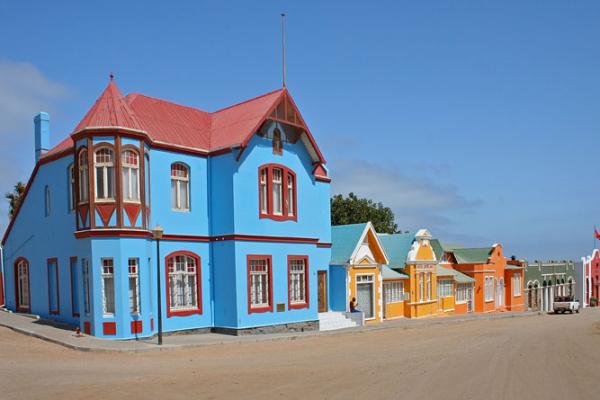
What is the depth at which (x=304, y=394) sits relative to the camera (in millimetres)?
11211

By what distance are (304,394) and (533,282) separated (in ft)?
164

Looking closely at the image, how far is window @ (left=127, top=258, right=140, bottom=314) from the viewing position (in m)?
19.6

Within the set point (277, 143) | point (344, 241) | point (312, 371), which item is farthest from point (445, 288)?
point (312, 371)

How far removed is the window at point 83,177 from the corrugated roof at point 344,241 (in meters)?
13.5

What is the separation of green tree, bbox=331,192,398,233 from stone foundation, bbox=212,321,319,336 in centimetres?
3172

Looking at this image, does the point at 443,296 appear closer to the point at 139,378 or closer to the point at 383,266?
the point at 383,266

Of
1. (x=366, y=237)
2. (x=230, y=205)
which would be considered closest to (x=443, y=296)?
(x=366, y=237)

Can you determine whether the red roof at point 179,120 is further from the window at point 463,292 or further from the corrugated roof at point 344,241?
the window at point 463,292

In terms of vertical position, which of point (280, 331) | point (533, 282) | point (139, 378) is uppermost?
point (139, 378)

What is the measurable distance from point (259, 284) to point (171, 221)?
14.2 ft

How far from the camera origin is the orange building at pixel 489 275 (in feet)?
148

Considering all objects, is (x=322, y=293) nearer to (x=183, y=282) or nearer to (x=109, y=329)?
(x=183, y=282)

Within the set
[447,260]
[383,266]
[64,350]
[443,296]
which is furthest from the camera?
[447,260]

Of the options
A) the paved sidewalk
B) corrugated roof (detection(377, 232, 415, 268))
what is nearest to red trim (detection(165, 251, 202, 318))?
the paved sidewalk
